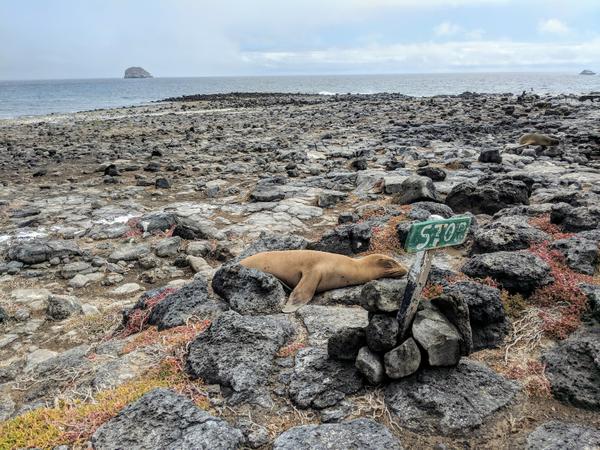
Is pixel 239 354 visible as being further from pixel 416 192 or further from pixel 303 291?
pixel 416 192

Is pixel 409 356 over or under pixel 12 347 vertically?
over

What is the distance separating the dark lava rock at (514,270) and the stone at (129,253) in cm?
577

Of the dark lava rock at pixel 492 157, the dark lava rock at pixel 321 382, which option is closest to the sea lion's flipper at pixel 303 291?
the dark lava rock at pixel 321 382

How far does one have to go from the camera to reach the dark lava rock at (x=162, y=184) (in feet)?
43.9

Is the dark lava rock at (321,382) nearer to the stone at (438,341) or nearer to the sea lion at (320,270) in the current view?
the stone at (438,341)

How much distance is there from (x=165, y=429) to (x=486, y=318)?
298 cm

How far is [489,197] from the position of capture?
9125 millimetres

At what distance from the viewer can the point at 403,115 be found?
29875 millimetres

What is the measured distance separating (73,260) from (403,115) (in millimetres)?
25124

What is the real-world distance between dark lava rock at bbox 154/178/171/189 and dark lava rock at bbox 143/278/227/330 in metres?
8.01

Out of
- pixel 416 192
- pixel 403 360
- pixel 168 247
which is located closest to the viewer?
pixel 403 360

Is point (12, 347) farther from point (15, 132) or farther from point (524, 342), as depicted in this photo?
point (15, 132)

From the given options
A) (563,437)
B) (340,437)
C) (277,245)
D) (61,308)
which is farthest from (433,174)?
(340,437)

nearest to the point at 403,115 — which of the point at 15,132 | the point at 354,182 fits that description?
the point at 354,182
